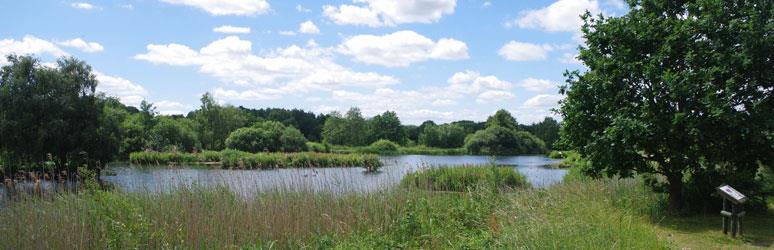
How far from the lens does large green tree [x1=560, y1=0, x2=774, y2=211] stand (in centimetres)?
775

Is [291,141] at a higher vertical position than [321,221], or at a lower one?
higher

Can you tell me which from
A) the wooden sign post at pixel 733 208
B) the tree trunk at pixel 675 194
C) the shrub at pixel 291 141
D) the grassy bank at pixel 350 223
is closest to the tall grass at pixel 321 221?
the grassy bank at pixel 350 223

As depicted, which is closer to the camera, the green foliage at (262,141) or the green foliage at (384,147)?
the green foliage at (262,141)

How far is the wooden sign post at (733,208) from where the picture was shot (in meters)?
7.20

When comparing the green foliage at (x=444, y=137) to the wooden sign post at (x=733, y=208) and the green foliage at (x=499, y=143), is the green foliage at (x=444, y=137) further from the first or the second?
the wooden sign post at (x=733, y=208)

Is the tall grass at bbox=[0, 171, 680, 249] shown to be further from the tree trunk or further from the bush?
the bush

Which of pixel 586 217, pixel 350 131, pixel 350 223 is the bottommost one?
pixel 350 223

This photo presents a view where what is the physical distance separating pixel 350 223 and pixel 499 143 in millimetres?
70231

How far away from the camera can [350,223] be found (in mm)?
8352

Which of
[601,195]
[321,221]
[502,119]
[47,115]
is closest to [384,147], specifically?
[502,119]

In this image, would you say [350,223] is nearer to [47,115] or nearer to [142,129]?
[47,115]

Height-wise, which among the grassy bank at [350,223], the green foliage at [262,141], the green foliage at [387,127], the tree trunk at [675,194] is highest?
the green foliage at [387,127]

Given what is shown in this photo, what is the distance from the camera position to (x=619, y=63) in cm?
864

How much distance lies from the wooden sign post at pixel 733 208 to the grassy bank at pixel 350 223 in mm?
170
